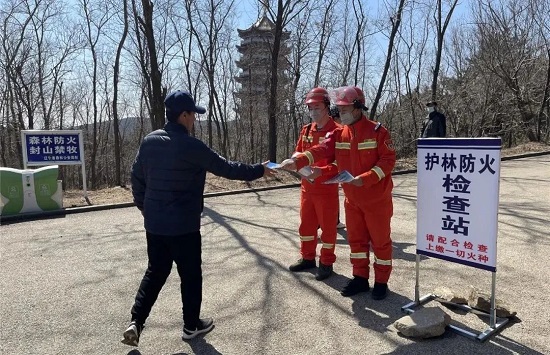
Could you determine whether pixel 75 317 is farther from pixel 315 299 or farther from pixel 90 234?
pixel 90 234

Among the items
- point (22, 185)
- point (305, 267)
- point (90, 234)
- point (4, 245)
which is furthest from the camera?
point (22, 185)

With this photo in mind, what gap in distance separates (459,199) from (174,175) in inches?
86.5

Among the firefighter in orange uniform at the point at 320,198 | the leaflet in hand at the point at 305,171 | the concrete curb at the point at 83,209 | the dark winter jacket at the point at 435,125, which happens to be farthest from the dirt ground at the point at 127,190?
the leaflet in hand at the point at 305,171

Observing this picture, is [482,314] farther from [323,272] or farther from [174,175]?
[174,175]

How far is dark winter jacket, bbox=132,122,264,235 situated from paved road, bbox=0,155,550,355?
0.95 meters

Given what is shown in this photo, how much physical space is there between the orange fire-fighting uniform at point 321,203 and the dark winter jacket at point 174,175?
57.0 inches

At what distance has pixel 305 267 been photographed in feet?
15.6

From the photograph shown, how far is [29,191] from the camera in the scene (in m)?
8.30

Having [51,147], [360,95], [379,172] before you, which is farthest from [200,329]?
[51,147]

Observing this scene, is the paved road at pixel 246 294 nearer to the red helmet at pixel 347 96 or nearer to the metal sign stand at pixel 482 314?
the metal sign stand at pixel 482 314

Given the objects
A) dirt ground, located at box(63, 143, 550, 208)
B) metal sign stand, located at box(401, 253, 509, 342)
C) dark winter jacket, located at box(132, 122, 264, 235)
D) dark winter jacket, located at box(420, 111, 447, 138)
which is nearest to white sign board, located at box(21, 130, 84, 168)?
dirt ground, located at box(63, 143, 550, 208)

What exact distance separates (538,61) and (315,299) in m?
23.1

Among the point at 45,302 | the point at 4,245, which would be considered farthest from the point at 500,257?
the point at 4,245

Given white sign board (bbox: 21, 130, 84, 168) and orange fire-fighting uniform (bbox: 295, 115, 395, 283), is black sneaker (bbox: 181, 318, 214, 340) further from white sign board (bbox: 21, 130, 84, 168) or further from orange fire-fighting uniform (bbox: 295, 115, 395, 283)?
white sign board (bbox: 21, 130, 84, 168)
